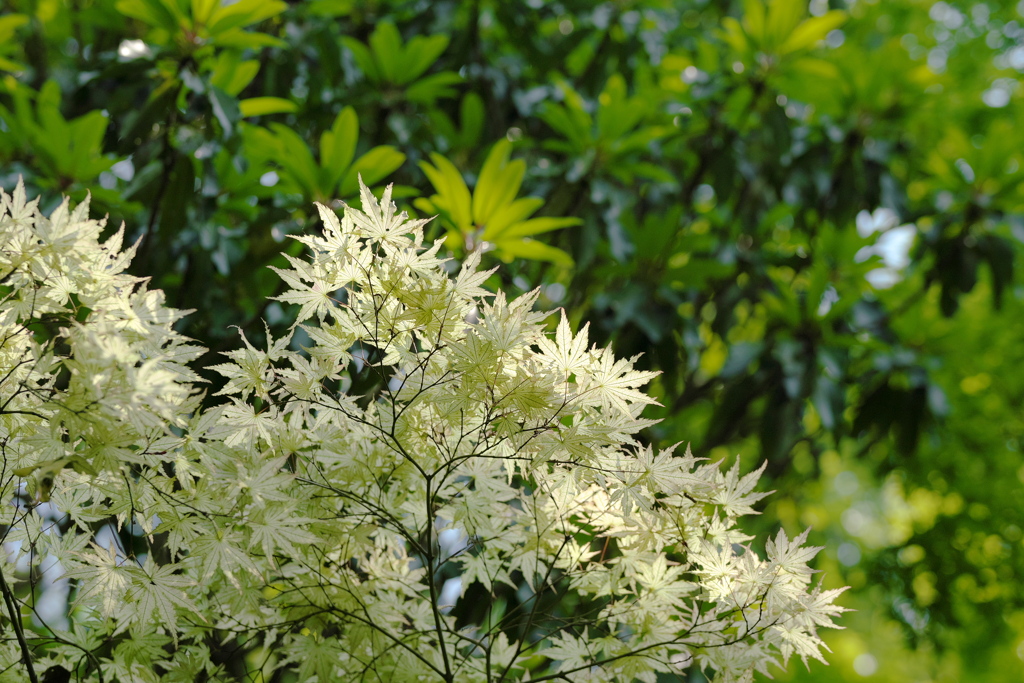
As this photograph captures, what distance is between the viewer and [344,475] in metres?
1.18

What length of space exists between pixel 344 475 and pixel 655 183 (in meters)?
2.39

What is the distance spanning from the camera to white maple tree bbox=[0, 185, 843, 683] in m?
0.97

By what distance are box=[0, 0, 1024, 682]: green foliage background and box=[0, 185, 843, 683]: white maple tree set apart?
77 cm

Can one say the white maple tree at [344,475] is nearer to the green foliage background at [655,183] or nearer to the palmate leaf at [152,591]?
the palmate leaf at [152,591]

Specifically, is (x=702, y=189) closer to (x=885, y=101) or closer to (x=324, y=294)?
(x=885, y=101)

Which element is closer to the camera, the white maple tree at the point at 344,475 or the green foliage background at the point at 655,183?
the white maple tree at the point at 344,475

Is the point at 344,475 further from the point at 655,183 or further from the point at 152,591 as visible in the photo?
the point at 655,183

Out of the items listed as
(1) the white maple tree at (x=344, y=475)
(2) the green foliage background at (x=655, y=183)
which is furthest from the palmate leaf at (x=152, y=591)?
(2) the green foliage background at (x=655, y=183)

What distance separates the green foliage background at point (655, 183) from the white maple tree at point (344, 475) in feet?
2.51

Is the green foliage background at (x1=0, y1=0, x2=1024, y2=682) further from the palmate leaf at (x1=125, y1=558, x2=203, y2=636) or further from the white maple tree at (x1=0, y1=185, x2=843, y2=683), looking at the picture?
the palmate leaf at (x1=125, y1=558, x2=203, y2=636)

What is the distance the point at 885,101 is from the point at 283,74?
242 cm

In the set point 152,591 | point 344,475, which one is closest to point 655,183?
point 344,475

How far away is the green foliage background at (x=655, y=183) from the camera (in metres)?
2.06

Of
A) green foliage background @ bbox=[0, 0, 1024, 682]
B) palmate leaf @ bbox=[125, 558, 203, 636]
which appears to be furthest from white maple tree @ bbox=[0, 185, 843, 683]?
green foliage background @ bbox=[0, 0, 1024, 682]
